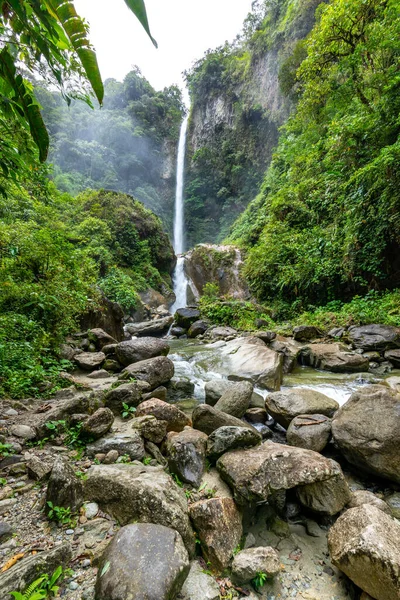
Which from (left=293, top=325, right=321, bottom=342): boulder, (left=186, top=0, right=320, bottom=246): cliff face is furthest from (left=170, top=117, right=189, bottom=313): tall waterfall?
(left=293, top=325, right=321, bottom=342): boulder

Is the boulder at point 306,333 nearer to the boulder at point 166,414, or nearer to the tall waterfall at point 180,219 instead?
the boulder at point 166,414

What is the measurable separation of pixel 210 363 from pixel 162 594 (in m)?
5.53

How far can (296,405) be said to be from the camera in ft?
12.9

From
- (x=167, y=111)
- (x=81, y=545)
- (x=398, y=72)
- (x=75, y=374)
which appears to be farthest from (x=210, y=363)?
(x=167, y=111)

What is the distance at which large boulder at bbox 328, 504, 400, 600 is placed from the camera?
67.8 inches

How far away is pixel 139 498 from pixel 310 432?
235cm

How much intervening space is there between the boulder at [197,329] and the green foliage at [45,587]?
9.21m

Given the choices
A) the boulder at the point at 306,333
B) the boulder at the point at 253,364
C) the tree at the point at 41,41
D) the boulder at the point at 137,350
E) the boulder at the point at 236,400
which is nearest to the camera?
the tree at the point at 41,41

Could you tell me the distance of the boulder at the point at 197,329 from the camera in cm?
1072

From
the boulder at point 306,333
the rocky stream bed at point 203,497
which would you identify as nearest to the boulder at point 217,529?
the rocky stream bed at point 203,497

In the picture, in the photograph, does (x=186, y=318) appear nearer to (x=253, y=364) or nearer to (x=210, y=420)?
(x=253, y=364)

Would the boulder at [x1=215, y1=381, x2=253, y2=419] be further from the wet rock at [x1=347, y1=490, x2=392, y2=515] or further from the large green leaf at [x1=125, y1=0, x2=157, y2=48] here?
the large green leaf at [x1=125, y1=0, x2=157, y2=48]

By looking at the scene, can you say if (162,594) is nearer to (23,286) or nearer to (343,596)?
(343,596)

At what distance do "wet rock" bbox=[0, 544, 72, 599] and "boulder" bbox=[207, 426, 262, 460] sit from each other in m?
1.56
